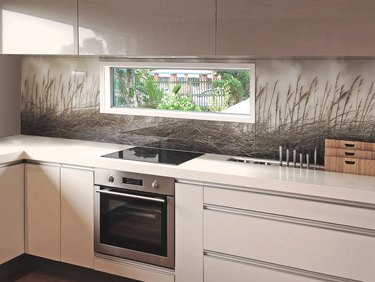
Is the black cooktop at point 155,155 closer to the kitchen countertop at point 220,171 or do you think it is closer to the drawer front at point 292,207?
the kitchen countertop at point 220,171

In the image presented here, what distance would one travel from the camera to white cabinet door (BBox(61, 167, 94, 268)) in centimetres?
324

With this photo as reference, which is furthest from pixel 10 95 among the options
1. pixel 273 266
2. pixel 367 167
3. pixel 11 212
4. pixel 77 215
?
pixel 367 167

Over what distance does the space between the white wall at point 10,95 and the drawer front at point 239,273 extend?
215cm

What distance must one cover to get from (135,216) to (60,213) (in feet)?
1.83

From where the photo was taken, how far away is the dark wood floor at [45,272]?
137 inches

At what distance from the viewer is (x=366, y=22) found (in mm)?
2518

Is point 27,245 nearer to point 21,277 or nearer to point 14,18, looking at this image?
point 21,277

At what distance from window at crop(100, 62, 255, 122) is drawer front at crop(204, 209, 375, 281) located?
80cm

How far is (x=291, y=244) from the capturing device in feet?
8.73

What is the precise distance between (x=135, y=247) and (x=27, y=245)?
2.85 ft

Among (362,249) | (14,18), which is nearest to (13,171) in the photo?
(14,18)

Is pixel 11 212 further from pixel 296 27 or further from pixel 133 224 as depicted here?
pixel 296 27

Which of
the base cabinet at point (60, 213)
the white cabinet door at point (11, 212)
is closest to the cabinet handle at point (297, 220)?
the base cabinet at point (60, 213)

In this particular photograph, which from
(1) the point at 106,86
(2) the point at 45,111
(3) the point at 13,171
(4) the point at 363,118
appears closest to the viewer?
(4) the point at 363,118
